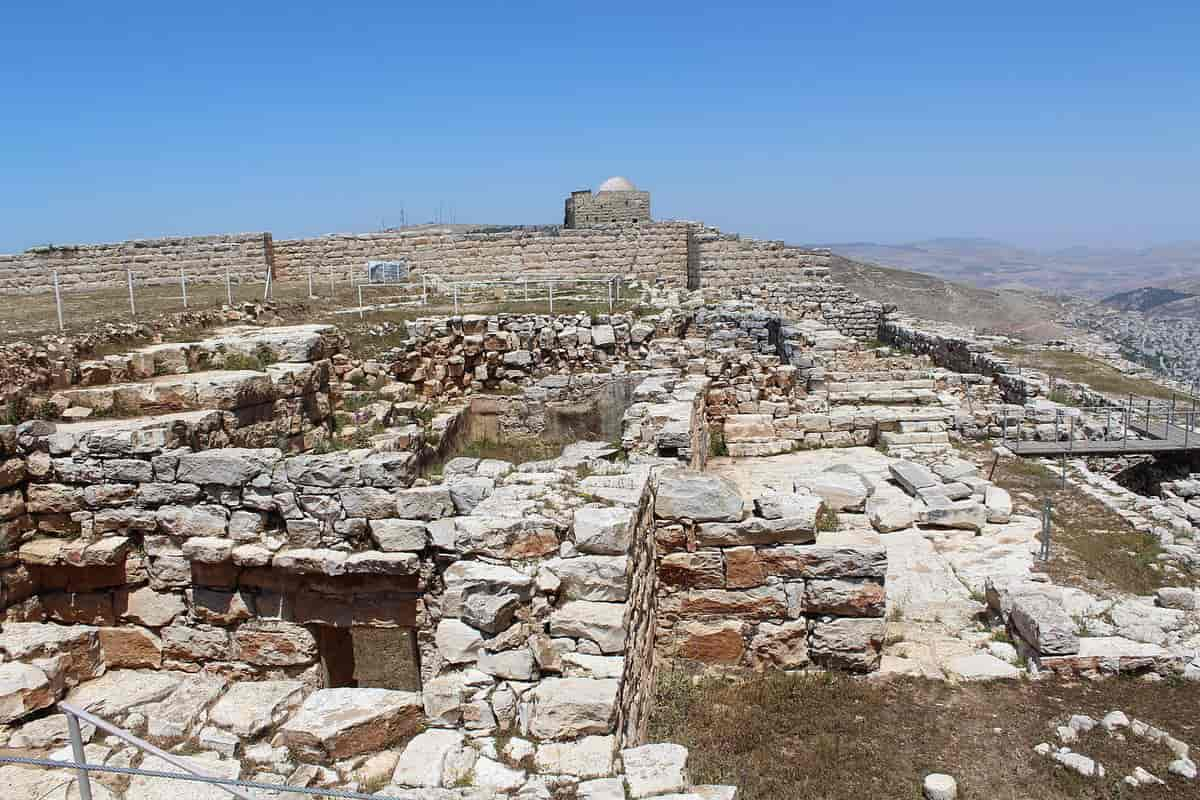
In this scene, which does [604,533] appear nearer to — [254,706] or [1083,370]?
[254,706]

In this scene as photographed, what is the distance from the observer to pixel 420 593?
18.6ft

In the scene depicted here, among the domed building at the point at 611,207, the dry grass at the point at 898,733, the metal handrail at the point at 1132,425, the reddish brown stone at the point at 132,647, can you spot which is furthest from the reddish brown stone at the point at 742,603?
the domed building at the point at 611,207

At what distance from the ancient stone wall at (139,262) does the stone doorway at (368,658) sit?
14.5 meters

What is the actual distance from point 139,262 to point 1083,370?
24.4 metres

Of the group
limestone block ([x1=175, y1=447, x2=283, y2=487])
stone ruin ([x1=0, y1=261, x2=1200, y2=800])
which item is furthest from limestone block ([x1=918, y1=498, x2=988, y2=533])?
limestone block ([x1=175, y1=447, x2=283, y2=487])

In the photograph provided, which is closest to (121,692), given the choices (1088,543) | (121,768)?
(121,768)

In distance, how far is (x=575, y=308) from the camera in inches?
665

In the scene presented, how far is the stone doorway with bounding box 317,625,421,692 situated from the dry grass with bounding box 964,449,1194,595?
6521 millimetres

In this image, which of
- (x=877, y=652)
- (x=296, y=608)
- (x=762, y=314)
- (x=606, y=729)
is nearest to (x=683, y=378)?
(x=762, y=314)

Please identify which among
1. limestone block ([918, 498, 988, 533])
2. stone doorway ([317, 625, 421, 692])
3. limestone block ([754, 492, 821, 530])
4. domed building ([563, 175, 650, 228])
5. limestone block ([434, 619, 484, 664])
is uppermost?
domed building ([563, 175, 650, 228])

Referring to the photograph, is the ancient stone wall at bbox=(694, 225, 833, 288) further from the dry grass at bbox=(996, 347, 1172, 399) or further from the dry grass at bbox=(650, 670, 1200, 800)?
the dry grass at bbox=(650, 670, 1200, 800)

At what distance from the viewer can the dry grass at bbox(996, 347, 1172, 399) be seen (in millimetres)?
19031

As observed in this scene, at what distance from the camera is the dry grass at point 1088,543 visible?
26.6 ft

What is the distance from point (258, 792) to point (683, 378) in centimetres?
1053
